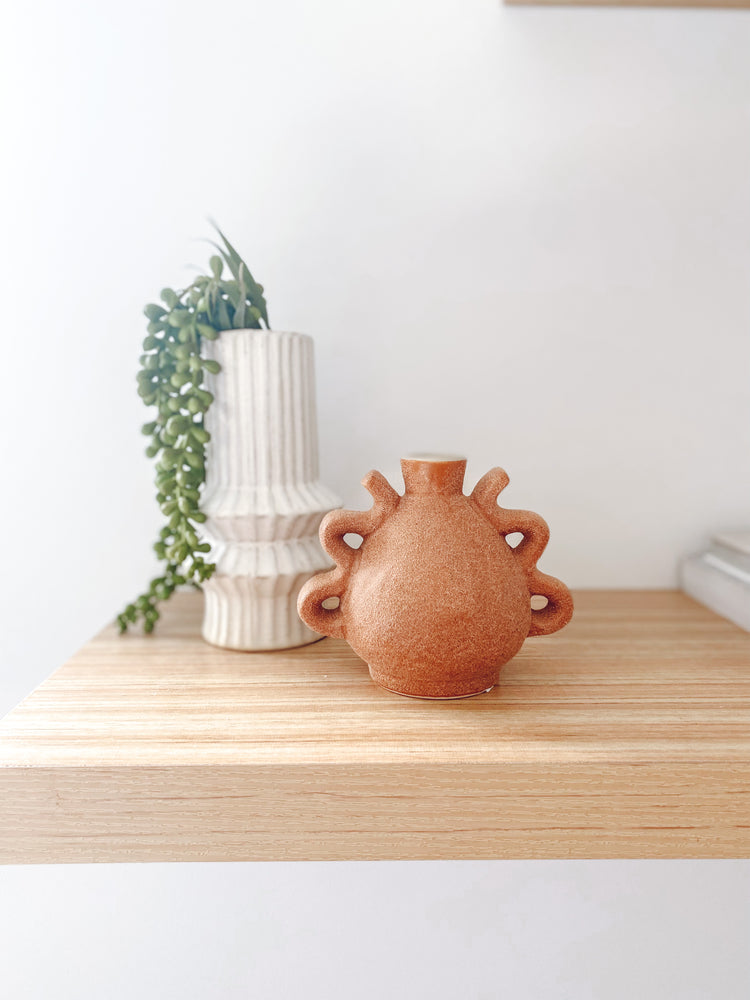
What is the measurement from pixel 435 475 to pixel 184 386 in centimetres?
24

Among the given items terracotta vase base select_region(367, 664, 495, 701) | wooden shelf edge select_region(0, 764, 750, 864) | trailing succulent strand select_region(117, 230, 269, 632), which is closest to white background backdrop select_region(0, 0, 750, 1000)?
trailing succulent strand select_region(117, 230, 269, 632)

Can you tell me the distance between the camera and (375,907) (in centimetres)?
83

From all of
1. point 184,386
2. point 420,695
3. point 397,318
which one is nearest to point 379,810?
point 420,695

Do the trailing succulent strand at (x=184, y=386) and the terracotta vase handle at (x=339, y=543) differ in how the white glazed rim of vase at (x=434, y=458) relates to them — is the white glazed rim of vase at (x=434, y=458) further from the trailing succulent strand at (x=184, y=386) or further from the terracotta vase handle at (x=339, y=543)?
the trailing succulent strand at (x=184, y=386)

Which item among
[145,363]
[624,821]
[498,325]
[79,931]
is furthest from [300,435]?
[79,931]

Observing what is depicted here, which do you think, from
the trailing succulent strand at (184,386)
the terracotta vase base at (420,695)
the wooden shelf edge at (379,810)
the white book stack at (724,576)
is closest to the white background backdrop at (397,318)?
the white book stack at (724,576)

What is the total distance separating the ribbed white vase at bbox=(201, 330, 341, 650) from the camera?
0.65 meters

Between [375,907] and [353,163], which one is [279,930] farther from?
[353,163]

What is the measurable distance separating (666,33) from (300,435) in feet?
1.89

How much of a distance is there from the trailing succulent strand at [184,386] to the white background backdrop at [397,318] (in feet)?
0.52

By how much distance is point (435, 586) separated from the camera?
53cm

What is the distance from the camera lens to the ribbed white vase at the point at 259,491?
0.65 meters

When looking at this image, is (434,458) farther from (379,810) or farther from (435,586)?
(379,810)

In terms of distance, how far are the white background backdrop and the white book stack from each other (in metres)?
0.03
